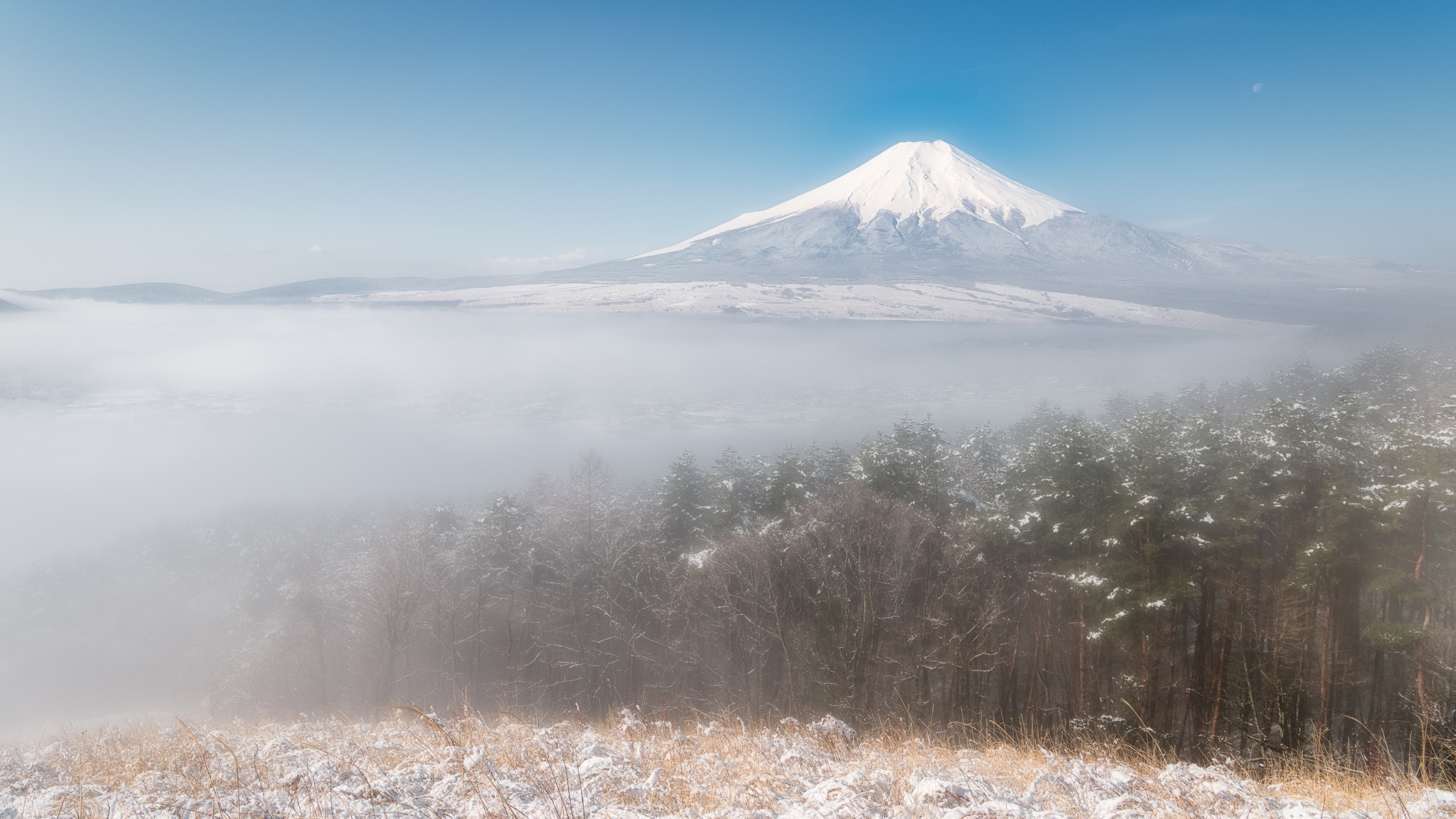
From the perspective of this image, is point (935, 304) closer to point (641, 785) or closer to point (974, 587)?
point (974, 587)

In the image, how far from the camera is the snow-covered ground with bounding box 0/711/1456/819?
148 inches

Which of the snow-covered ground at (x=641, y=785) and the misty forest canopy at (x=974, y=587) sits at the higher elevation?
the snow-covered ground at (x=641, y=785)

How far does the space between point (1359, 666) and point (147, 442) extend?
278268mm

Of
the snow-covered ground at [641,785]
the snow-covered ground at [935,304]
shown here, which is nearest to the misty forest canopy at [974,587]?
the snow-covered ground at [641,785]

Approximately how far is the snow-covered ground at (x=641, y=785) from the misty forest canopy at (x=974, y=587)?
11.1m

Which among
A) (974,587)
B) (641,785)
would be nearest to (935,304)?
(974,587)

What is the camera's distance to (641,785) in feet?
14.2

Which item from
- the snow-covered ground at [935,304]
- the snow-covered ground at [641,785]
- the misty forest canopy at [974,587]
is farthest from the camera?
the snow-covered ground at [935,304]

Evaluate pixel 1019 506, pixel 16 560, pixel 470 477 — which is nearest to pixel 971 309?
pixel 470 477

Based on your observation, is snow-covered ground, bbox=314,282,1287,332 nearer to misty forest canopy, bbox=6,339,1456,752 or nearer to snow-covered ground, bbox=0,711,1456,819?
misty forest canopy, bbox=6,339,1456,752

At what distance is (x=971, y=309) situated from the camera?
188000 millimetres

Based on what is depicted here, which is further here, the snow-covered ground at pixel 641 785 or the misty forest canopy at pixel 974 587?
the misty forest canopy at pixel 974 587

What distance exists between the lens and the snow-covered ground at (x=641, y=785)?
3.76 meters

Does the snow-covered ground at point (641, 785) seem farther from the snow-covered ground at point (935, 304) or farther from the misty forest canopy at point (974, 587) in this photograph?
the snow-covered ground at point (935, 304)
